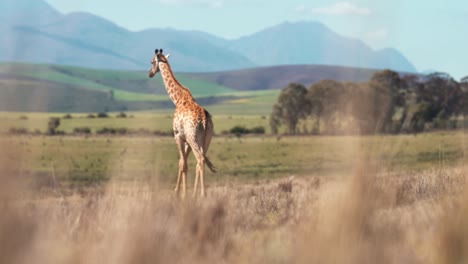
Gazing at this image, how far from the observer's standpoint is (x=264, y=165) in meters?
73.6

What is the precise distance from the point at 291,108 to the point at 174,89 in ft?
327

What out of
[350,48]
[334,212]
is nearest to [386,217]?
[334,212]

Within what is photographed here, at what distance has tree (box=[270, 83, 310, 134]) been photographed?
116188 mm

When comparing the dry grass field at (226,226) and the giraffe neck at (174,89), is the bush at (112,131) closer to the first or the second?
the giraffe neck at (174,89)

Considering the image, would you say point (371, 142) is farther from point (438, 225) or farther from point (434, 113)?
point (434, 113)

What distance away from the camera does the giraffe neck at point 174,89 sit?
1781 centimetres

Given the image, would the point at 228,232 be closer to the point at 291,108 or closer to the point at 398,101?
the point at 398,101

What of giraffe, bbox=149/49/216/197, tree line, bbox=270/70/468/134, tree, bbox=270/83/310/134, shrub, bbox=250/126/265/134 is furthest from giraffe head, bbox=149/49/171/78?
shrub, bbox=250/126/265/134

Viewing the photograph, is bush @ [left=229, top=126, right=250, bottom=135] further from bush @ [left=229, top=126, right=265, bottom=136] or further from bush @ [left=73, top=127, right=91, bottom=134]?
bush @ [left=73, top=127, right=91, bottom=134]

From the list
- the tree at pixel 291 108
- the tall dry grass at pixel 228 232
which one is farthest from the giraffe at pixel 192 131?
the tree at pixel 291 108

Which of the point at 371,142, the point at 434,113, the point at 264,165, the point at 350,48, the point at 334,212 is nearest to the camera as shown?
the point at 350,48

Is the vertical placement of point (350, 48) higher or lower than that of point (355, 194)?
higher

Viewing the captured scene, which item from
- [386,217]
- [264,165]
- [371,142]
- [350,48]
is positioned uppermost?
[350,48]

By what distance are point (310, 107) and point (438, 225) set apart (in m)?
109
